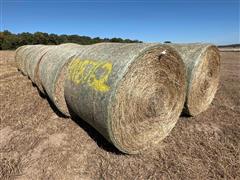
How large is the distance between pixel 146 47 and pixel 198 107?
109 inches

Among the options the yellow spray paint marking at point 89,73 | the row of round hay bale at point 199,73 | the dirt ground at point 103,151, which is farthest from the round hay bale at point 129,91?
the row of round hay bale at point 199,73

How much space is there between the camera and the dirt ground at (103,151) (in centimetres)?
373

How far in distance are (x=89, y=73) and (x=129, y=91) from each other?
2.62ft

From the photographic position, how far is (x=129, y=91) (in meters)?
4.06

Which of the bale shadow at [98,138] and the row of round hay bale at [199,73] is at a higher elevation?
the row of round hay bale at [199,73]

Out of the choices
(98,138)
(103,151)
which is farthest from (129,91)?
(98,138)

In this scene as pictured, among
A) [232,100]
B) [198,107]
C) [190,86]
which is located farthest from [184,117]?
[232,100]

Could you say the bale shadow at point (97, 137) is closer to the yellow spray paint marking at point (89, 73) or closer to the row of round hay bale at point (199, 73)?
the yellow spray paint marking at point (89, 73)

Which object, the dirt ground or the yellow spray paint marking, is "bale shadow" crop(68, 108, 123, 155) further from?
the yellow spray paint marking

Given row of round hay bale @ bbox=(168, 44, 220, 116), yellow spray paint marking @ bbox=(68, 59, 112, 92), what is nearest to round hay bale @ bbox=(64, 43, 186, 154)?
yellow spray paint marking @ bbox=(68, 59, 112, 92)

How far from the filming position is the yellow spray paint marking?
3850 millimetres

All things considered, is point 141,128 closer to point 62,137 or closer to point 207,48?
point 62,137

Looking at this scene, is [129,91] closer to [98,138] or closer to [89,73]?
[89,73]

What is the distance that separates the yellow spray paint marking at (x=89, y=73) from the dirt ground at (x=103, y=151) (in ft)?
3.76
